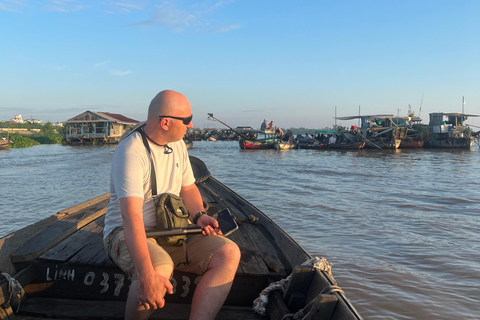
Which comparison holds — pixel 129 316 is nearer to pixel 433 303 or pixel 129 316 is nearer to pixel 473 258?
pixel 433 303

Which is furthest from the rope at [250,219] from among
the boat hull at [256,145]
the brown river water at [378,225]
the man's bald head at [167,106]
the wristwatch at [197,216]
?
the boat hull at [256,145]

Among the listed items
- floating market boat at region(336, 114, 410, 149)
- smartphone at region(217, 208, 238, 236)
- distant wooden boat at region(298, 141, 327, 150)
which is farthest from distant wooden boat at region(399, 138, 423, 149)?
smartphone at region(217, 208, 238, 236)

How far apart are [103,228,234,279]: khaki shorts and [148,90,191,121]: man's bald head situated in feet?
2.60

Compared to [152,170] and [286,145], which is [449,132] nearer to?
[286,145]

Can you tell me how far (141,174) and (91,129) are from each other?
4629 centimetres

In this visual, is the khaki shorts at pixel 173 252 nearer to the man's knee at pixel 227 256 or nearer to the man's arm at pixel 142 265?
the man's knee at pixel 227 256

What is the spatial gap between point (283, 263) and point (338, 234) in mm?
3622

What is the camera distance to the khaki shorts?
6.97 ft

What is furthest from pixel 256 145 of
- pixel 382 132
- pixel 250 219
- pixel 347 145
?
pixel 250 219

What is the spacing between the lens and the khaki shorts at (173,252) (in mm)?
2123

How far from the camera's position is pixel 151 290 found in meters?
1.87

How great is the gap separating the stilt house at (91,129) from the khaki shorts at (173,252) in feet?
141

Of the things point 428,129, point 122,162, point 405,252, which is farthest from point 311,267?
point 428,129

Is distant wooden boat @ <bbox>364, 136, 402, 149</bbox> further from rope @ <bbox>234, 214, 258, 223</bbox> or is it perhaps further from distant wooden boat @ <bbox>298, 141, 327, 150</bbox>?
rope @ <bbox>234, 214, 258, 223</bbox>
